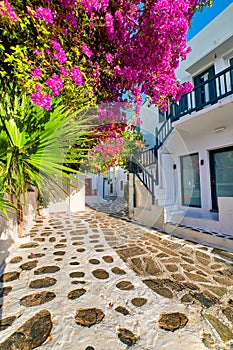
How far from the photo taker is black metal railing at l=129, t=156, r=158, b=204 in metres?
6.35

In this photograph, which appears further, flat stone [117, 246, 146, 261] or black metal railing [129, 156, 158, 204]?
black metal railing [129, 156, 158, 204]

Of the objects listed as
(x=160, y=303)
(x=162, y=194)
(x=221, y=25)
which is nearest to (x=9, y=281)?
(x=160, y=303)

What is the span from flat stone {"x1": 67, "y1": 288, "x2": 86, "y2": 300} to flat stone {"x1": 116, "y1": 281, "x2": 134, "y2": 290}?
567 mm

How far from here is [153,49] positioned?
3.28 m

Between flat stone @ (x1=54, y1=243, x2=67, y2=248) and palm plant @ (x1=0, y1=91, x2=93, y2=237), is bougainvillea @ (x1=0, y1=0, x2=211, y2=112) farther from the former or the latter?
flat stone @ (x1=54, y1=243, x2=67, y2=248)

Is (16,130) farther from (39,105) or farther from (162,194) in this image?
(162,194)

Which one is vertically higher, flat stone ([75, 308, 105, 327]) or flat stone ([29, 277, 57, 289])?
flat stone ([29, 277, 57, 289])

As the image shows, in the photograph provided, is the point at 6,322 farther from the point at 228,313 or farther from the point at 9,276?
the point at 228,313

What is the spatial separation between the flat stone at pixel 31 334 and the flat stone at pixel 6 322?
177mm

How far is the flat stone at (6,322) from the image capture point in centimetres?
189

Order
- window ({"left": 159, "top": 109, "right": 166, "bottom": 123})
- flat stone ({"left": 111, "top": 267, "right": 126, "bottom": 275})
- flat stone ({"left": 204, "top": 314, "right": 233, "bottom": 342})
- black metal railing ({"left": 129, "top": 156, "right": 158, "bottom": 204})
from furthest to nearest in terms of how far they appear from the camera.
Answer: window ({"left": 159, "top": 109, "right": 166, "bottom": 123}) → black metal railing ({"left": 129, "top": 156, "right": 158, "bottom": 204}) → flat stone ({"left": 111, "top": 267, "right": 126, "bottom": 275}) → flat stone ({"left": 204, "top": 314, "right": 233, "bottom": 342})

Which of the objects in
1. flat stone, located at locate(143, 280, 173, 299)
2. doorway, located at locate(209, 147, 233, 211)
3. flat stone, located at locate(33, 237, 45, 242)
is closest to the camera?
flat stone, located at locate(143, 280, 173, 299)

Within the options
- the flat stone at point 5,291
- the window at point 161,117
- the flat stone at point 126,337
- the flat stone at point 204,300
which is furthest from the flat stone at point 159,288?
the window at point 161,117

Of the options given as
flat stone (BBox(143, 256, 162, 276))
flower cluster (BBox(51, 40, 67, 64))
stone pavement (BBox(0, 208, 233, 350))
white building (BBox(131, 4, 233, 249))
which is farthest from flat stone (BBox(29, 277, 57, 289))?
white building (BBox(131, 4, 233, 249))
